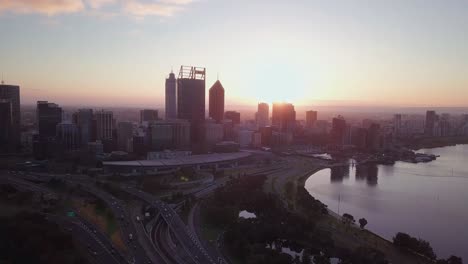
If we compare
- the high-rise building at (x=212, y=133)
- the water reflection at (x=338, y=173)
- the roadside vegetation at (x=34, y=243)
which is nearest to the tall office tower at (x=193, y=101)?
the high-rise building at (x=212, y=133)

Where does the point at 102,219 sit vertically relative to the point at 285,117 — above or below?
below

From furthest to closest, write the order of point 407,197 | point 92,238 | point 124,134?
point 124,134, point 407,197, point 92,238

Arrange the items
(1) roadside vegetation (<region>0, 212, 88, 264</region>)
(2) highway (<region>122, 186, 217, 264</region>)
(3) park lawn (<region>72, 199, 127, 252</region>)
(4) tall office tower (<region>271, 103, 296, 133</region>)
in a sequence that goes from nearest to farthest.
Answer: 1. (1) roadside vegetation (<region>0, 212, 88, 264</region>)
2. (2) highway (<region>122, 186, 217, 264</region>)
3. (3) park lawn (<region>72, 199, 127, 252</region>)
4. (4) tall office tower (<region>271, 103, 296, 133</region>)

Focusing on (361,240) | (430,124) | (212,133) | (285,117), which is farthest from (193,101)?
(430,124)

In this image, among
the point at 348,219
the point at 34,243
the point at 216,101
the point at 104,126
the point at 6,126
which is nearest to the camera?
the point at 34,243

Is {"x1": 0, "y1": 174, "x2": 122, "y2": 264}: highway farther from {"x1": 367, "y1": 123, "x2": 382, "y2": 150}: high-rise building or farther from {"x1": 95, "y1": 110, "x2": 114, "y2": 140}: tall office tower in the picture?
{"x1": 367, "y1": 123, "x2": 382, "y2": 150}: high-rise building

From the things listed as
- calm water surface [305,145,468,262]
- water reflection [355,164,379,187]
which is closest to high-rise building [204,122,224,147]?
calm water surface [305,145,468,262]

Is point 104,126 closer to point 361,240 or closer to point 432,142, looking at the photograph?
point 361,240
